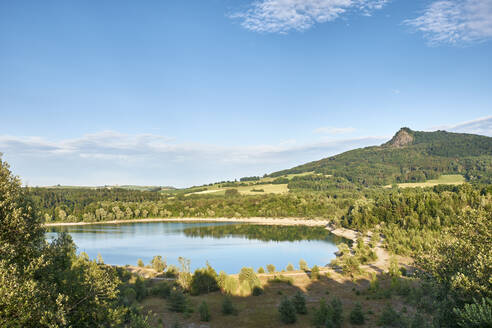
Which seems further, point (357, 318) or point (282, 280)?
point (282, 280)

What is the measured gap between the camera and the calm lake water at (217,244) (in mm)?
66375

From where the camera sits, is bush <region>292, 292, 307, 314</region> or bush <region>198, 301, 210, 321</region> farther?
bush <region>292, 292, 307, 314</region>

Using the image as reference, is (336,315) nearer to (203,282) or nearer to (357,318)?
(357,318)

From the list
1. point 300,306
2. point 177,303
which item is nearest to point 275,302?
point 300,306

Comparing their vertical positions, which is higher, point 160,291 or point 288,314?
point 288,314

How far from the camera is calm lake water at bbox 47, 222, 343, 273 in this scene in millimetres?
66375

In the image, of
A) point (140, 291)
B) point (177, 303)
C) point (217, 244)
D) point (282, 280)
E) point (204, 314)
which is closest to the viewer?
point (204, 314)

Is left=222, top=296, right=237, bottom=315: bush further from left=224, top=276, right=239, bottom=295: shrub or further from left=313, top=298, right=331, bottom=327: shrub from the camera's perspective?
left=313, top=298, right=331, bottom=327: shrub

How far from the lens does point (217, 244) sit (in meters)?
86.8

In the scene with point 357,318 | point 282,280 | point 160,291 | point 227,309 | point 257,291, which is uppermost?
point 227,309

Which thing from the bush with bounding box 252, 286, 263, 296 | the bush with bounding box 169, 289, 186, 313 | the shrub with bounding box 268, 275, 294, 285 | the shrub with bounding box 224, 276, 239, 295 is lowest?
the shrub with bounding box 268, 275, 294, 285

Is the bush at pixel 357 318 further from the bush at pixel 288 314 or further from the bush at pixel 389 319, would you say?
the bush at pixel 288 314

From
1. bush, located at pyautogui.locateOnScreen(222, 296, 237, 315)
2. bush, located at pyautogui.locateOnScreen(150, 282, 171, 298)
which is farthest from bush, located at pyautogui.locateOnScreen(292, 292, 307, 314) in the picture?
bush, located at pyautogui.locateOnScreen(150, 282, 171, 298)

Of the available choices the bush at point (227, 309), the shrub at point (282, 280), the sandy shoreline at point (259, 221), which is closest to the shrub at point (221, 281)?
the shrub at point (282, 280)
